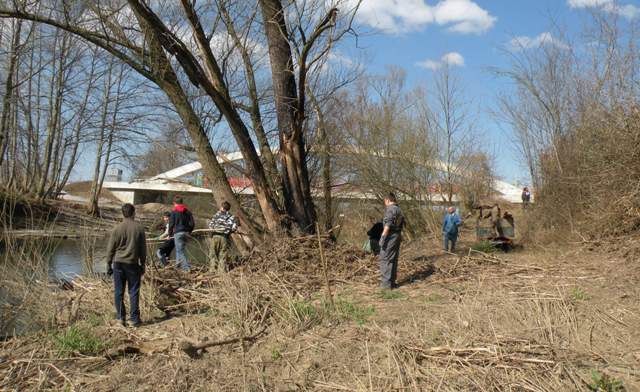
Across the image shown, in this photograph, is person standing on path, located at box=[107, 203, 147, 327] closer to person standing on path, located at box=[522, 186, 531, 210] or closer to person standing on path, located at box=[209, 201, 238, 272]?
person standing on path, located at box=[209, 201, 238, 272]

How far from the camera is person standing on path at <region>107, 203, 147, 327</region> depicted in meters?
7.46

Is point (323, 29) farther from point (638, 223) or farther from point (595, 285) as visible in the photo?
point (638, 223)

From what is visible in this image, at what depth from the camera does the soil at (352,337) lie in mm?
5348

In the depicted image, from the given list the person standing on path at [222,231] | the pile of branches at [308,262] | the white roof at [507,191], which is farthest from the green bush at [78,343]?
the white roof at [507,191]

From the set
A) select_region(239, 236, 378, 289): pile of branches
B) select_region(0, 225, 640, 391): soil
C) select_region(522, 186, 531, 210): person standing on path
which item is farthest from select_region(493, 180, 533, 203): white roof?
select_region(0, 225, 640, 391): soil

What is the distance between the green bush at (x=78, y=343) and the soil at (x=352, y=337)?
0.08 metres

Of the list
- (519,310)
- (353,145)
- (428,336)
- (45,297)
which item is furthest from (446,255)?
(353,145)

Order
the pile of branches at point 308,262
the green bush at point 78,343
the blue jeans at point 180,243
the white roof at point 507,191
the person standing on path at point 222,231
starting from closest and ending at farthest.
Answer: the green bush at point 78,343
the pile of branches at point 308,262
the person standing on path at point 222,231
the blue jeans at point 180,243
the white roof at point 507,191

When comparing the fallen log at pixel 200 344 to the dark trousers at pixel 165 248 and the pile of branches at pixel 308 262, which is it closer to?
the pile of branches at pixel 308 262

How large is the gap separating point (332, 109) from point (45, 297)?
1380cm

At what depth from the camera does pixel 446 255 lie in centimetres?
1280

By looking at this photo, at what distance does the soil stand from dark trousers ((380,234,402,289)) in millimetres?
224

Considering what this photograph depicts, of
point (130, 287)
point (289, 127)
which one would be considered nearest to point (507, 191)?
point (289, 127)

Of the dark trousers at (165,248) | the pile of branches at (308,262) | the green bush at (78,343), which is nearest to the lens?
the green bush at (78,343)
